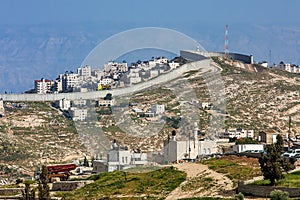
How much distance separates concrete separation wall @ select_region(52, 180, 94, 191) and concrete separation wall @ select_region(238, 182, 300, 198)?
45.7ft

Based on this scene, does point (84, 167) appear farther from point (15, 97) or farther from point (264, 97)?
point (15, 97)

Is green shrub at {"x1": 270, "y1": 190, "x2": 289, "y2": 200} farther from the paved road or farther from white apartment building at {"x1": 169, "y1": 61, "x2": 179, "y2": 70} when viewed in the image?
white apartment building at {"x1": 169, "y1": 61, "x2": 179, "y2": 70}

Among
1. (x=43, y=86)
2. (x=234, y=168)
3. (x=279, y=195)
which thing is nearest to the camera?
(x=279, y=195)

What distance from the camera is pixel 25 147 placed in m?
99.6

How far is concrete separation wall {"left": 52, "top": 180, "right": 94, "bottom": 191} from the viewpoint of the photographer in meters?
52.4

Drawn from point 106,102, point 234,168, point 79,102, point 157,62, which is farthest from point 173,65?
point 234,168

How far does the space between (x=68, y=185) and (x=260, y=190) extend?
16.0 m

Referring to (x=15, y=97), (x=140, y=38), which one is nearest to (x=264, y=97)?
(x=15, y=97)

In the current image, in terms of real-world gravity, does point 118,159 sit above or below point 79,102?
below

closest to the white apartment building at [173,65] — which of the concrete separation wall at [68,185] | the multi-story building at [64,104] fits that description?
the multi-story building at [64,104]

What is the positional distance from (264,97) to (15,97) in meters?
31.8

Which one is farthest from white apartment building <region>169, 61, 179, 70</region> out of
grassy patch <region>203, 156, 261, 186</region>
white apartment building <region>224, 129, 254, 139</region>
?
grassy patch <region>203, 156, 261, 186</region>

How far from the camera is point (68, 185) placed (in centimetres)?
5281

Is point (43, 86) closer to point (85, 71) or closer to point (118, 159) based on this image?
point (85, 71)
